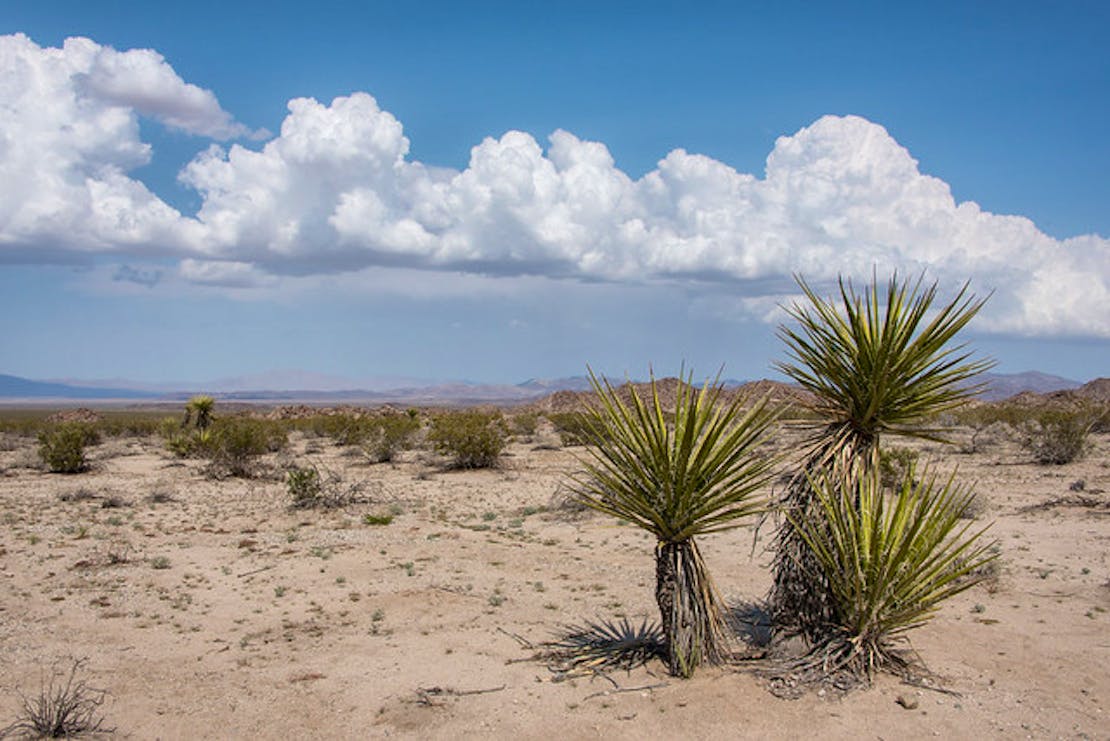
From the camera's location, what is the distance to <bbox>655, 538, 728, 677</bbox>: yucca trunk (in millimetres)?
6449

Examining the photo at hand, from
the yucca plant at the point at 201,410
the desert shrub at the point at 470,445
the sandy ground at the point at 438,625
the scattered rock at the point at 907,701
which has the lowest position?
the sandy ground at the point at 438,625

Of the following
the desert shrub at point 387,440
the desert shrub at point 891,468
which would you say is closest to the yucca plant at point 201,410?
the desert shrub at point 387,440

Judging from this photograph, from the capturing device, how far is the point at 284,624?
8.59 m

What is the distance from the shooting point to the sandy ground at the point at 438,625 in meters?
5.95

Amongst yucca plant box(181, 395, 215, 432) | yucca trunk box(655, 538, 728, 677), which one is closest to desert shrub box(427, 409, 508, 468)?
yucca plant box(181, 395, 215, 432)

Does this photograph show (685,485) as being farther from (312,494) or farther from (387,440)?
(387,440)

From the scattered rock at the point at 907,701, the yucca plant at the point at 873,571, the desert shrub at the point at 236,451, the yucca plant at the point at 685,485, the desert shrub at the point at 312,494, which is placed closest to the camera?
the scattered rock at the point at 907,701

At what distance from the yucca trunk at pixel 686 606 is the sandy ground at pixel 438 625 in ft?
0.71

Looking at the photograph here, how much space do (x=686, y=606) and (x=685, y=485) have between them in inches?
38.9

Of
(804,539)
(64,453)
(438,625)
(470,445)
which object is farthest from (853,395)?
(64,453)

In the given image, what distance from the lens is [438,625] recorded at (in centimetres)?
843

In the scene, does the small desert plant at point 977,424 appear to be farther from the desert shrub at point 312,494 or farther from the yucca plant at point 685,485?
the yucca plant at point 685,485

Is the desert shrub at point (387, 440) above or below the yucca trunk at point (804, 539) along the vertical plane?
below

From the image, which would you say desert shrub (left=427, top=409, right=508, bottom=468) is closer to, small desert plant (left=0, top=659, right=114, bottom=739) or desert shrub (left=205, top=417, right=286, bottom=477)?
desert shrub (left=205, top=417, right=286, bottom=477)
